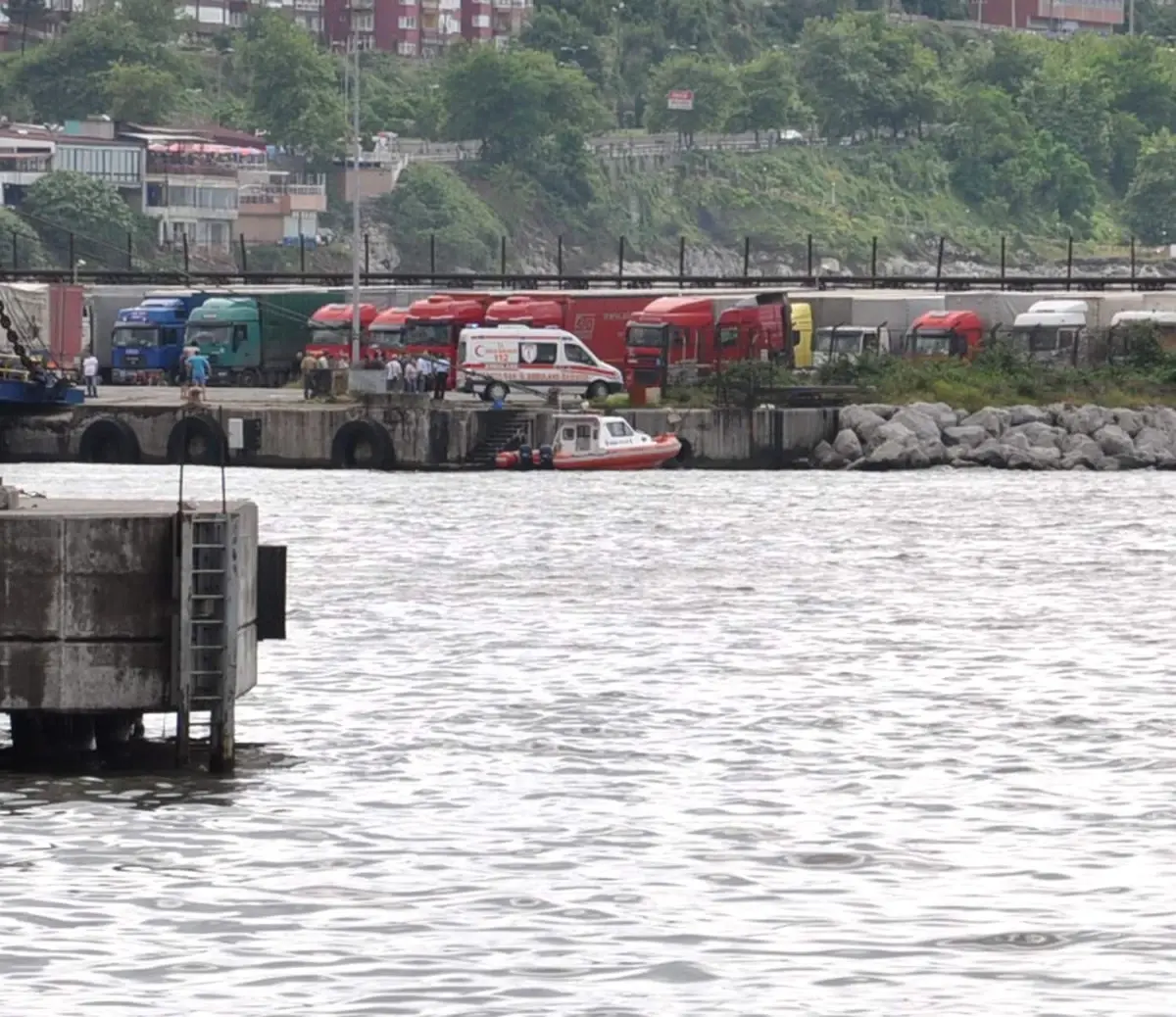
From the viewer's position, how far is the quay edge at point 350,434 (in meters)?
84.2

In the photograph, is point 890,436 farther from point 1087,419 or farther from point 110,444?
point 110,444

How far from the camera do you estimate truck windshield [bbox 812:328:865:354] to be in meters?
101

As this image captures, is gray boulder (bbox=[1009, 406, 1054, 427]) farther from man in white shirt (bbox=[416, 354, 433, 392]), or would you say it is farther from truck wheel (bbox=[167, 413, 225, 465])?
truck wheel (bbox=[167, 413, 225, 465])

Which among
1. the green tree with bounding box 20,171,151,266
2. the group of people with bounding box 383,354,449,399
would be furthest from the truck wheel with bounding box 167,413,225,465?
the green tree with bounding box 20,171,151,266

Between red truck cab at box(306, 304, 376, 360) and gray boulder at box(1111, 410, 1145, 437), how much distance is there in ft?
73.2

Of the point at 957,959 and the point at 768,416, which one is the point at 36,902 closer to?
the point at 957,959

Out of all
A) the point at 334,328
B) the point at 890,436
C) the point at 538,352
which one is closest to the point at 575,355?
the point at 538,352

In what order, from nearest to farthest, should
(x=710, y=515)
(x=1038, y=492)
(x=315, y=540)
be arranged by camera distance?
1. (x=315, y=540)
2. (x=710, y=515)
3. (x=1038, y=492)

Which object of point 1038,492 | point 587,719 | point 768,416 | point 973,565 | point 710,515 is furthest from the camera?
point 768,416

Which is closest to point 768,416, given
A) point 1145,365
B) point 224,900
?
point 1145,365

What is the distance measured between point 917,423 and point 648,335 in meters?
9.11

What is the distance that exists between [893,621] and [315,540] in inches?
655

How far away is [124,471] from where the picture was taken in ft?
268

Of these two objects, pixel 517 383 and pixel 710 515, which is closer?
pixel 710 515
